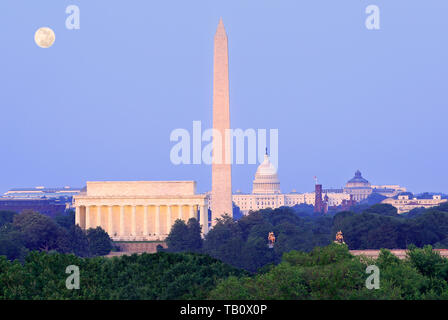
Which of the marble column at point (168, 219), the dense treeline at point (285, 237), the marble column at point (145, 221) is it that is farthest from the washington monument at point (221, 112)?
the marble column at point (145, 221)

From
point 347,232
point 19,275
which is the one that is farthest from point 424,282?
point 347,232

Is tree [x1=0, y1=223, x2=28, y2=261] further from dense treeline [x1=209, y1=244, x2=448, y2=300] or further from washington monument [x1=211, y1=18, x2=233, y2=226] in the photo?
dense treeline [x1=209, y1=244, x2=448, y2=300]

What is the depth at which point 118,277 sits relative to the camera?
233ft

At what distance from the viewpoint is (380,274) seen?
68562 mm

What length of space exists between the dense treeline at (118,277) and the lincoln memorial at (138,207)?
286 feet

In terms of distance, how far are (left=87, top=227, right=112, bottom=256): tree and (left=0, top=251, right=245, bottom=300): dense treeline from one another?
56564 millimetres

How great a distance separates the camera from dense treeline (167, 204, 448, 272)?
4840 inches

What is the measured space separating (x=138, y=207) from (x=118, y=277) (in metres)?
95.0

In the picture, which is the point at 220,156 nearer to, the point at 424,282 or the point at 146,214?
the point at 146,214

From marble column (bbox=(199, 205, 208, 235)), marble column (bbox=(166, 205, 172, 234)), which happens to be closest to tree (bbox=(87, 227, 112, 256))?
marble column (bbox=(166, 205, 172, 234))

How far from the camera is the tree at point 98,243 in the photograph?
437 feet
